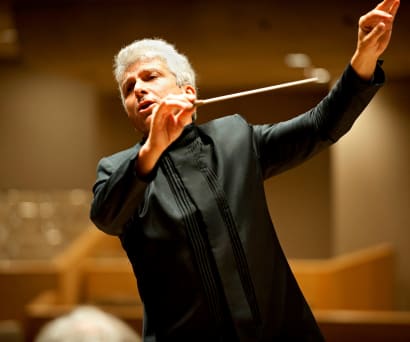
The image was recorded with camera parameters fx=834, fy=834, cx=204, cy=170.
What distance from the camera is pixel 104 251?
7.12 meters

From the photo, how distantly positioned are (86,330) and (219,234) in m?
0.83

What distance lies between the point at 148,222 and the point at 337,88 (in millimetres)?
344

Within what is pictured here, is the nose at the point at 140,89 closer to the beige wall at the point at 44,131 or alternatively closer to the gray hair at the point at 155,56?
the gray hair at the point at 155,56

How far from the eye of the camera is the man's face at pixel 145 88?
1.24 meters

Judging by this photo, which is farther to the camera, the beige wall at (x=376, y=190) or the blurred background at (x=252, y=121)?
the beige wall at (x=376, y=190)

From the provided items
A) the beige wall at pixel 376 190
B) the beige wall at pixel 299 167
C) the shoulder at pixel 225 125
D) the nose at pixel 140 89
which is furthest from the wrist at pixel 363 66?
the beige wall at pixel 376 190

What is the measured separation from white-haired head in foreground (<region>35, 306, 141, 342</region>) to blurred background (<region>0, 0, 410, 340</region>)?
594mm

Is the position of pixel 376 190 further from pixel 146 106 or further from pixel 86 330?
pixel 146 106

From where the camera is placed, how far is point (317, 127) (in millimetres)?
1266

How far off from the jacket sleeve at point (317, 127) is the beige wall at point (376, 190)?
171 inches

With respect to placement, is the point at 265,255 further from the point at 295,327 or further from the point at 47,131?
the point at 47,131

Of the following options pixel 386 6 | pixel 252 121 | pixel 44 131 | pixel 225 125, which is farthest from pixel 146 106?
pixel 44 131

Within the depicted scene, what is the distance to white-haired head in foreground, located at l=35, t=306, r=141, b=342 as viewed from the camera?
6.37 feet

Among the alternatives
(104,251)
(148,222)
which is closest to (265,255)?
(148,222)
